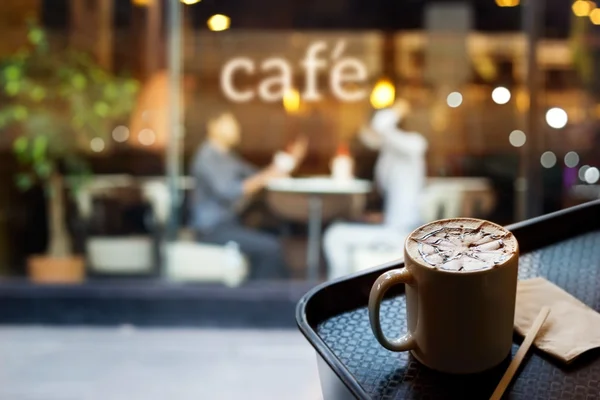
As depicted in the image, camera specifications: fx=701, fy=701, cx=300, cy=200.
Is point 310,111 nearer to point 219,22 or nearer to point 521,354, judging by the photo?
point 219,22

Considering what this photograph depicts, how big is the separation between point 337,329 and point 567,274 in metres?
0.32

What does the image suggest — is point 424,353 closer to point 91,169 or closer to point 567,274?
point 567,274

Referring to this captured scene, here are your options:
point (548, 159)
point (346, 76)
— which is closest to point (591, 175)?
point (548, 159)

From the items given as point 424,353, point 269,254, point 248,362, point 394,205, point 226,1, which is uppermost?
point 226,1

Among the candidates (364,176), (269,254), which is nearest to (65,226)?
(269,254)

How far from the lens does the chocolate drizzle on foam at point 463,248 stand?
670mm

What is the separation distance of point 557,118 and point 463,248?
2.73 meters

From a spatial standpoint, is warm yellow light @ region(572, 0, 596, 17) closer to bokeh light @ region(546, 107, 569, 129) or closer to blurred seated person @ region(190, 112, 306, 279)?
bokeh light @ region(546, 107, 569, 129)

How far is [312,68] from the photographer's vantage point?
318cm

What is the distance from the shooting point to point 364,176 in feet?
10.6

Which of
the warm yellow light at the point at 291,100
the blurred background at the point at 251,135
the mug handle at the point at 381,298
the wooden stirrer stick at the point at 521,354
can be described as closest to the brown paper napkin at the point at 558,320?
the wooden stirrer stick at the point at 521,354

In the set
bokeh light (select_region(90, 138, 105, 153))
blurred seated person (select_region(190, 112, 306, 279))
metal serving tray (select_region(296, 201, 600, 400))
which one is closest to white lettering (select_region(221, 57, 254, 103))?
blurred seated person (select_region(190, 112, 306, 279))

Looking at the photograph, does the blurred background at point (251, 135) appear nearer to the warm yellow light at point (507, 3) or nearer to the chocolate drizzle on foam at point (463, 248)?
the warm yellow light at point (507, 3)

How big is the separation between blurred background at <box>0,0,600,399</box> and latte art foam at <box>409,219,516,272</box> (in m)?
2.37
